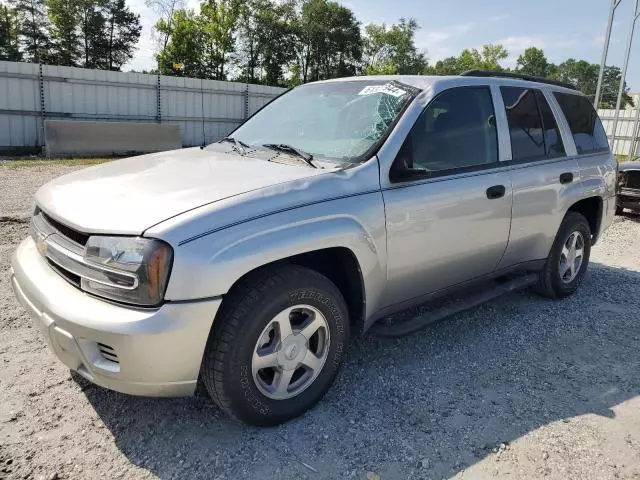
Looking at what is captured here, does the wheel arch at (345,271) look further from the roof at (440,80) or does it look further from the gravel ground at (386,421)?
the roof at (440,80)

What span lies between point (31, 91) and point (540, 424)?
623 inches

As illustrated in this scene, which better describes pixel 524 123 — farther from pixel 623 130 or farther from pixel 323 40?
pixel 323 40

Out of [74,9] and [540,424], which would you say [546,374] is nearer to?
[540,424]

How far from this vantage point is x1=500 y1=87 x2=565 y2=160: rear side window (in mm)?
3857

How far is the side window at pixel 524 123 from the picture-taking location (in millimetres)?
3844

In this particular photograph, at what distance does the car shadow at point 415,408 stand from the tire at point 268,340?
160 millimetres

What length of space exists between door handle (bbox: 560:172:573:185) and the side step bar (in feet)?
2.69

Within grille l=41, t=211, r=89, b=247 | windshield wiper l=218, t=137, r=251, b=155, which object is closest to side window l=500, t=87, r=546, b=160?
windshield wiper l=218, t=137, r=251, b=155

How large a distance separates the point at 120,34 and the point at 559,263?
46817mm

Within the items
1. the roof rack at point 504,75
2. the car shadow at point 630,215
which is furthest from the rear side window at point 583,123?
the car shadow at point 630,215

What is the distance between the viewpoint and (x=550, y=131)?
4.25 metres

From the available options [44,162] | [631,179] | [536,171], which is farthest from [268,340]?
[44,162]

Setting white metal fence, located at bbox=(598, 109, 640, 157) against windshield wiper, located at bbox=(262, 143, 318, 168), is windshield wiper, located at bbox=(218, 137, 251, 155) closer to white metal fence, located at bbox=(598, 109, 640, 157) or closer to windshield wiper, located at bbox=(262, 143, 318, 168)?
windshield wiper, located at bbox=(262, 143, 318, 168)

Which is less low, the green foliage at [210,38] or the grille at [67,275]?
the green foliage at [210,38]
